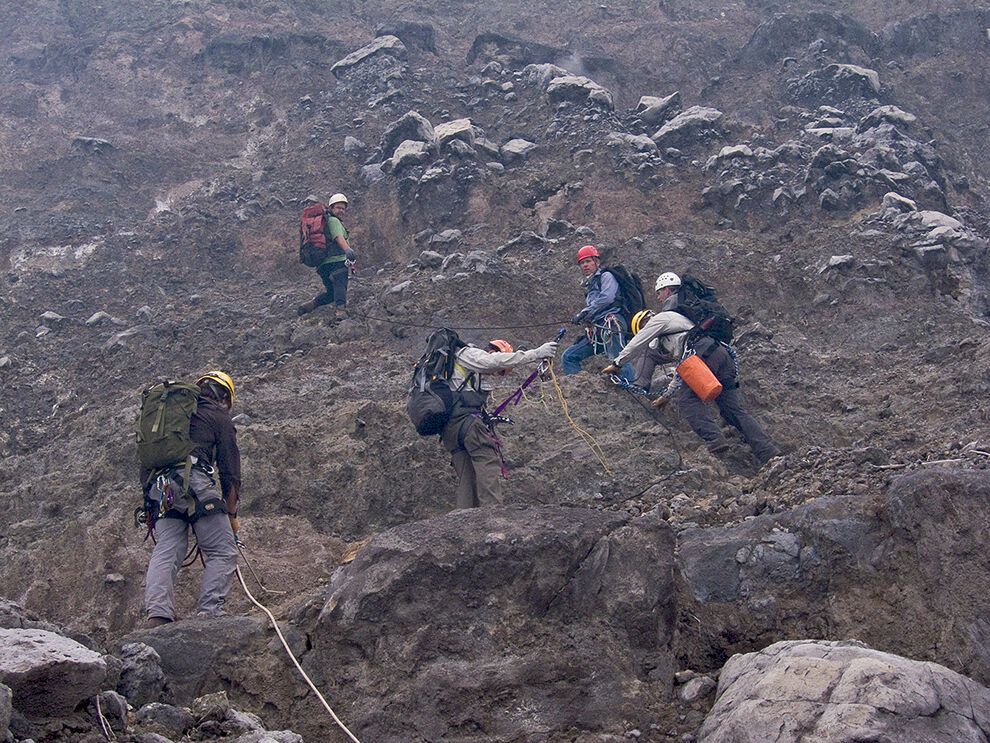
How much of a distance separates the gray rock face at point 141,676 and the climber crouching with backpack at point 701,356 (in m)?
5.61

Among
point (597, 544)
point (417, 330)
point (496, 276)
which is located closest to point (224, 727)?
point (597, 544)

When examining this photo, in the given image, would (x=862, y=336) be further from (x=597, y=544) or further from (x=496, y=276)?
(x=597, y=544)

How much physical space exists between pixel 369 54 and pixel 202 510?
1683 cm

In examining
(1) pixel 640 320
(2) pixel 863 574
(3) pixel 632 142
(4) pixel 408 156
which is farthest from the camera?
(3) pixel 632 142

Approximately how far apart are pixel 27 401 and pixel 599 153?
9640 mm

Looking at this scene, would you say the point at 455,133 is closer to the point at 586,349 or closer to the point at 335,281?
the point at 335,281

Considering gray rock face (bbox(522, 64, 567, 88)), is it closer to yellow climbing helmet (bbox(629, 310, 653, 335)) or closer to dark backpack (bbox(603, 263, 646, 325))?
dark backpack (bbox(603, 263, 646, 325))

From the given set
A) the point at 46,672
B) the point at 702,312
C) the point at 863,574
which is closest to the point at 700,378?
the point at 702,312

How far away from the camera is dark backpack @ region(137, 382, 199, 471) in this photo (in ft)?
24.8

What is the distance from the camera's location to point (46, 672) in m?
4.72

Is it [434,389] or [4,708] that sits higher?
[4,708]

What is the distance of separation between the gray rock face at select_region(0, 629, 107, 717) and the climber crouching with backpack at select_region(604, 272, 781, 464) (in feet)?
20.9

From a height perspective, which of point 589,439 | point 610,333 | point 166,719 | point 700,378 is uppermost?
point 166,719

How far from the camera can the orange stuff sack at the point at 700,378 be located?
9797 mm
